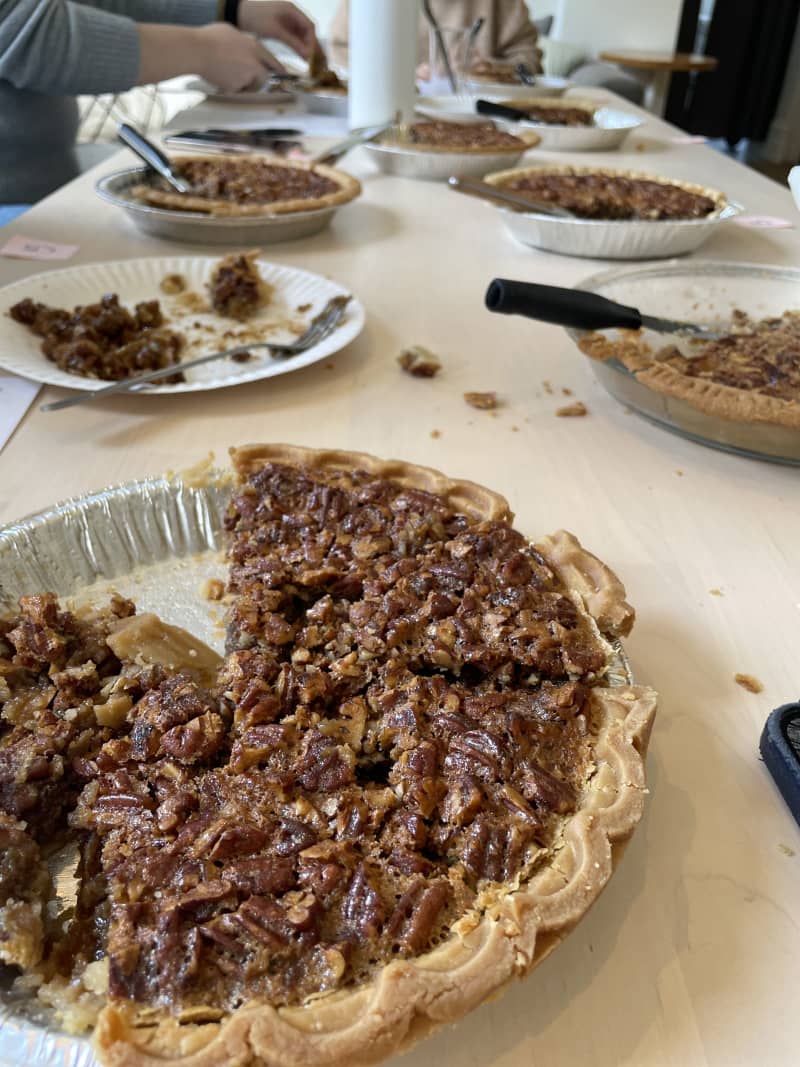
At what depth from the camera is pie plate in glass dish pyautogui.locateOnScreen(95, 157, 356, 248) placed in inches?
79.0

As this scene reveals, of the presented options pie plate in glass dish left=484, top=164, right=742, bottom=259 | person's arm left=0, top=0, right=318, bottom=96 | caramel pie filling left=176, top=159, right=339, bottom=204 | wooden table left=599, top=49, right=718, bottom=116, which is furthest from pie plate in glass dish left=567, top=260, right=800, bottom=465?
wooden table left=599, top=49, right=718, bottom=116

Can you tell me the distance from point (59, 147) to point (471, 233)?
181 centimetres

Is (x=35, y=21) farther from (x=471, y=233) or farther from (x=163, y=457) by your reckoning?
(x=163, y=457)

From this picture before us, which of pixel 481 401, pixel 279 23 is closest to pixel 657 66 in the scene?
pixel 279 23

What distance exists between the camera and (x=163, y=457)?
50.3 inches

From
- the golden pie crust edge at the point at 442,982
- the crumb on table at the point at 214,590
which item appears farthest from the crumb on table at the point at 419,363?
the golden pie crust edge at the point at 442,982

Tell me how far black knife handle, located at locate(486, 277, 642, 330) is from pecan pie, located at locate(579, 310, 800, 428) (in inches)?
1.5

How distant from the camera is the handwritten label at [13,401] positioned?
1312mm

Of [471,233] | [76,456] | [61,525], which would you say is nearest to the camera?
[61,525]

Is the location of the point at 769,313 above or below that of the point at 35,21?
below

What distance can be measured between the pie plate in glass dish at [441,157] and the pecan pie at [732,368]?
4.73ft

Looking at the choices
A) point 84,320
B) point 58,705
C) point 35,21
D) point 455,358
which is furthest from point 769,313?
point 35,21

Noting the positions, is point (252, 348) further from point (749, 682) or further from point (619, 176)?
point (619, 176)

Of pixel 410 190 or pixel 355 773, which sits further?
pixel 410 190
